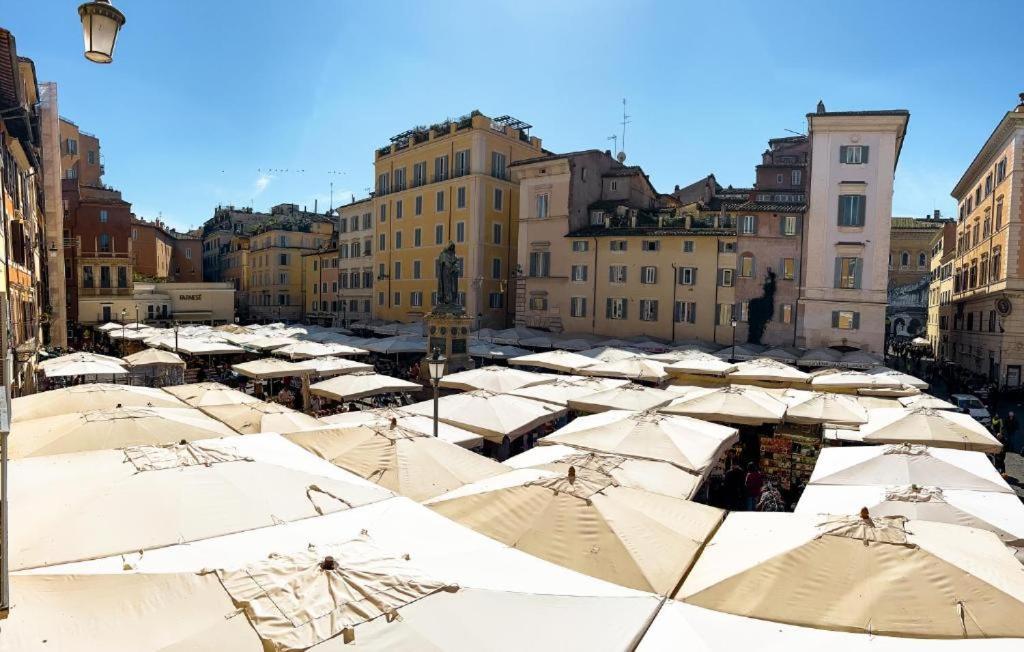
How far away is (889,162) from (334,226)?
61387 millimetres

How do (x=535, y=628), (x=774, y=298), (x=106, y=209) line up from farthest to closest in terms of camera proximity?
(x=106, y=209) < (x=774, y=298) < (x=535, y=628)

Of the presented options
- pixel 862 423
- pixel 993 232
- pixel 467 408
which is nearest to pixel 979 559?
pixel 862 423

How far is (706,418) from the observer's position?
14547 millimetres

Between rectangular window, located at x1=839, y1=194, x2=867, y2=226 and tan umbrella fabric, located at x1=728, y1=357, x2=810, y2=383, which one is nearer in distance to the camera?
tan umbrella fabric, located at x1=728, y1=357, x2=810, y2=383

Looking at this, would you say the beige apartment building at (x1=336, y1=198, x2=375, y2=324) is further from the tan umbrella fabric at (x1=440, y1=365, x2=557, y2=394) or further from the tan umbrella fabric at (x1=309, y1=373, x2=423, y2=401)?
the tan umbrella fabric at (x1=440, y1=365, x2=557, y2=394)

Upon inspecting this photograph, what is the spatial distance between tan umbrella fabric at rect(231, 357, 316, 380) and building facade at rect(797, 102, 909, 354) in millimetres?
26443

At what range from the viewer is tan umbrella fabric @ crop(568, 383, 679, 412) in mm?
15141

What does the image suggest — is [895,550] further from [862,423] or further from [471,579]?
[862,423]

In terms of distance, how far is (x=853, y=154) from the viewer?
33.8 m

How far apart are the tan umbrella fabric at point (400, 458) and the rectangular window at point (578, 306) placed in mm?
32664

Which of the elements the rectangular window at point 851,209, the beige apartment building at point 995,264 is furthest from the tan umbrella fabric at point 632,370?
the beige apartment building at point 995,264

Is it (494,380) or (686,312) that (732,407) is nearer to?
(494,380)

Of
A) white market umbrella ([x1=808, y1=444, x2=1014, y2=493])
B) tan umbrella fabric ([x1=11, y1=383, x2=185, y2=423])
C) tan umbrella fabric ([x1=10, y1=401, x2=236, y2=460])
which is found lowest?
white market umbrella ([x1=808, y1=444, x2=1014, y2=493])

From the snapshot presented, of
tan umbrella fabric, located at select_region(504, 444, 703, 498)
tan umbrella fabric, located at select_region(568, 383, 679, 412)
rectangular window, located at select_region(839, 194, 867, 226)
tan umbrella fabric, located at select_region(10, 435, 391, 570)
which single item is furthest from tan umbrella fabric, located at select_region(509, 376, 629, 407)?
rectangular window, located at select_region(839, 194, 867, 226)
